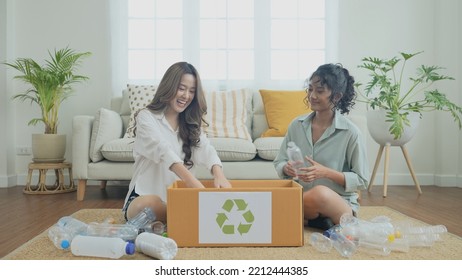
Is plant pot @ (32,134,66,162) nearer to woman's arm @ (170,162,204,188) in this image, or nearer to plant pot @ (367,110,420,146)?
woman's arm @ (170,162,204,188)

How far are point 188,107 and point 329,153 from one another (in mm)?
632

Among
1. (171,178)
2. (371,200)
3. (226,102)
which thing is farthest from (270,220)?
(226,102)

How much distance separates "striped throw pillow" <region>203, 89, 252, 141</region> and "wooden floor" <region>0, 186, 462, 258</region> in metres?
0.84

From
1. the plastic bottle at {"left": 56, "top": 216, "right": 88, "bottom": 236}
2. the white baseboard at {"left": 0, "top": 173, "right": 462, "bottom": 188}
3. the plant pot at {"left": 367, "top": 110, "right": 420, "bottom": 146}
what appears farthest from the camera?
the white baseboard at {"left": 0, "top": 173, "right": 462, "bottom": 188}

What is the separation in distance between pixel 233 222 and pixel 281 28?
2.74m

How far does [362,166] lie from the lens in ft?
5.74

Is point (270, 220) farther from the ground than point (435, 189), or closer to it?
farther from the ground

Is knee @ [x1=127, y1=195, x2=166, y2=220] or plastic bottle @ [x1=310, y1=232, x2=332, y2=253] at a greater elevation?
knee @ [x1=127, y1=195, x2=166, y2=220]

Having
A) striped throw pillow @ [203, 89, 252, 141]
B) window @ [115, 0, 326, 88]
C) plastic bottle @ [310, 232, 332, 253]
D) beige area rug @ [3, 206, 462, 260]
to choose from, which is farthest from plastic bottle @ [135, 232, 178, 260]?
window @ [115, 0, 326, 88]

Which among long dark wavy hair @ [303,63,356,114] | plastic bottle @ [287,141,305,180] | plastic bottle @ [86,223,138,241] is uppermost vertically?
long dark wavy hair @ [303,63,356,114]

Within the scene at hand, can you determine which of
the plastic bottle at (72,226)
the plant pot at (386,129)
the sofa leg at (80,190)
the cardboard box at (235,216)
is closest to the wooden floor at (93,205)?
the sofa leg at (80,190)

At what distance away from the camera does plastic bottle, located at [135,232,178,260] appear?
138 centimetres

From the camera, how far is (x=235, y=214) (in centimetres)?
141

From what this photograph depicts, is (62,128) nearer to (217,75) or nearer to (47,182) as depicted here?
(47,182)
